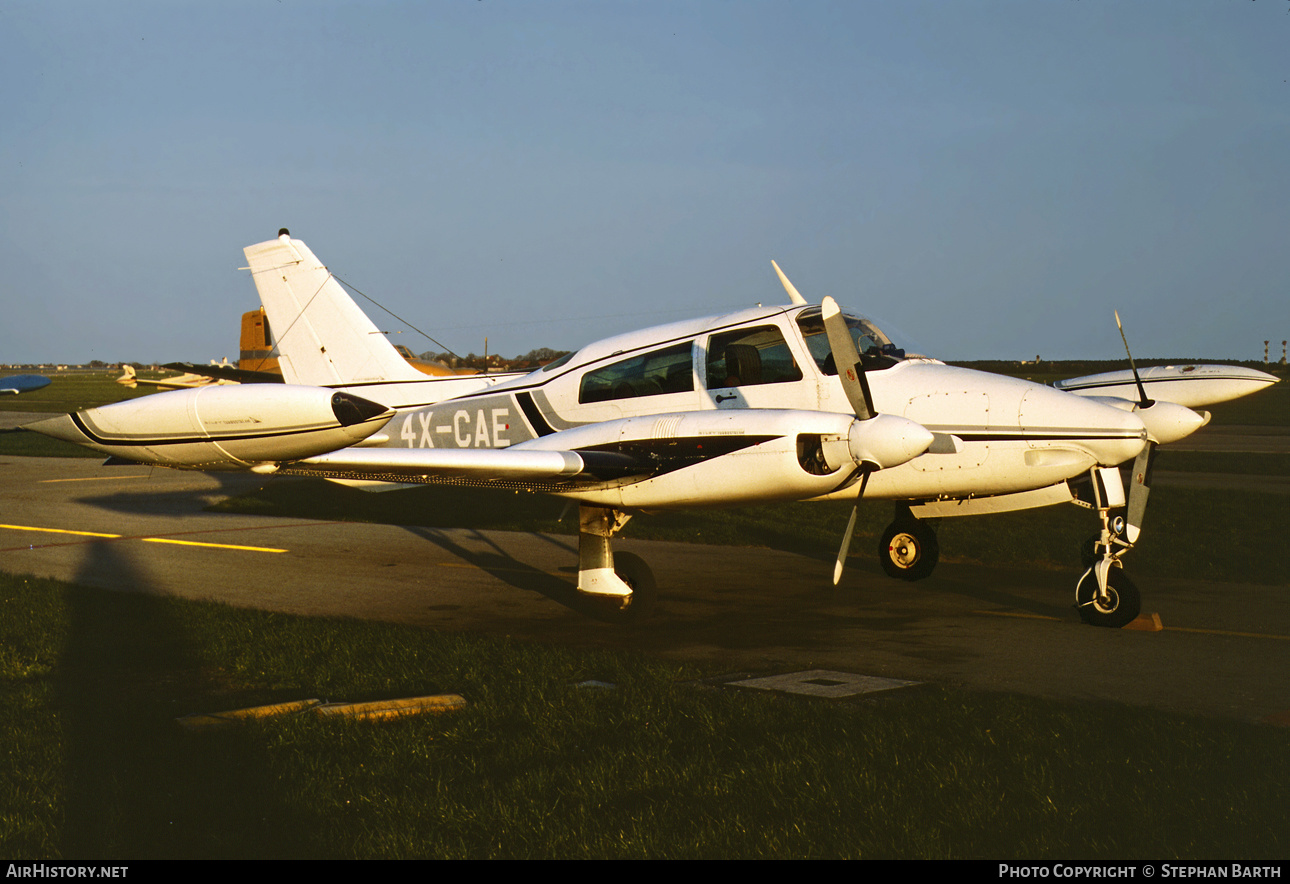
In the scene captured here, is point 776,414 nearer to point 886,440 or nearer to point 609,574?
point 886,440

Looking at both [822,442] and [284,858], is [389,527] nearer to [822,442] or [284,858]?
[822,442]

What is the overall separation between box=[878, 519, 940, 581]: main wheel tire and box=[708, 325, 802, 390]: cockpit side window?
2988 millimetres

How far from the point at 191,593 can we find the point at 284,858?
7.70 meters

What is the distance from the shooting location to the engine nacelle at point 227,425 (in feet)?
23.9

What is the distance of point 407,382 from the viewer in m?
13.8

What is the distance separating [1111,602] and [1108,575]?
0.81ft

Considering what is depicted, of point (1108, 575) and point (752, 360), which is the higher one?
point (752, 360)

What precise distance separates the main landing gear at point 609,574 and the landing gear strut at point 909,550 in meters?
3.46

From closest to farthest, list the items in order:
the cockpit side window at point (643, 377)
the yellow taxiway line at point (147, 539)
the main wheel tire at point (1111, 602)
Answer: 1. the main wheel tire at point (1111, 602)
2. the cockpit side window at point (643, 377)
3. the yellow taxiway line at point (147, 539)

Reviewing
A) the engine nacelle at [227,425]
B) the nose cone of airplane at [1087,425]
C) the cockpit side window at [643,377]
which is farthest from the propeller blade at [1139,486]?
the engine nacelle at [227,425]

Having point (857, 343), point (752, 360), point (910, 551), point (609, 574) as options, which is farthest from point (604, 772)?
point (910, 551)

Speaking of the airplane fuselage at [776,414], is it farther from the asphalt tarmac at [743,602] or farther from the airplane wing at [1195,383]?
the airplane wing at [1195,383]

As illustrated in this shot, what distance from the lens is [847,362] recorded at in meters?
9.32

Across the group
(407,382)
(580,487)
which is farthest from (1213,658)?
(407,382)
